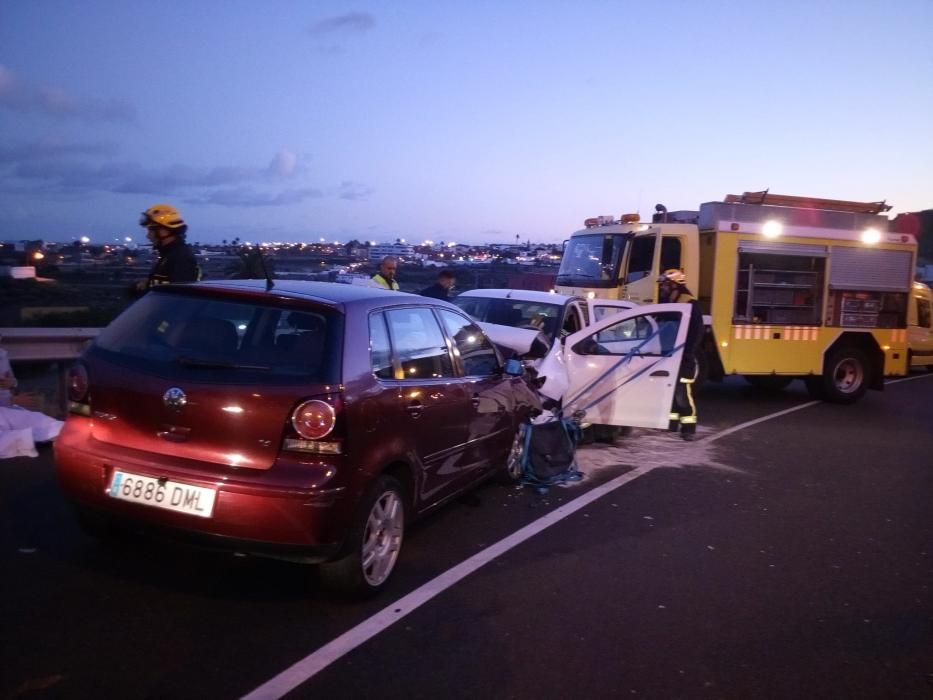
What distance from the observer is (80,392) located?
427 cm

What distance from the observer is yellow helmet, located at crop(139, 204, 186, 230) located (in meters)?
6.50

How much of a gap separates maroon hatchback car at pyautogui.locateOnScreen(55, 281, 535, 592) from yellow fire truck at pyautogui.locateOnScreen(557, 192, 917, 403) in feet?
28.0

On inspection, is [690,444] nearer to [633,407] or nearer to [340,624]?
[633,407]

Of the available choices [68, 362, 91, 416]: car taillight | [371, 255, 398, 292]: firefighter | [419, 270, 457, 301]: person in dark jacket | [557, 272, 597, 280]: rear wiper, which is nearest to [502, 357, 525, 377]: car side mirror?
[68, 362, 91, 416]: car taillight

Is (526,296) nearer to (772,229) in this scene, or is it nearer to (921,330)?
(772,229)

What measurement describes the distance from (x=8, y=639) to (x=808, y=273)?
39.2ft

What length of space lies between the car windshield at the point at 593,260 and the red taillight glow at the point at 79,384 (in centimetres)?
981

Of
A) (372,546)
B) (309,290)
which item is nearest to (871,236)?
(309,290)

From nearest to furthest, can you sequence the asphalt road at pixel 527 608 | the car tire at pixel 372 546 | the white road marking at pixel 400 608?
1. the white road marking at pixel 400 608
2. the asphalt road at pixel 527 608
3. the car tire at pixel 372 546

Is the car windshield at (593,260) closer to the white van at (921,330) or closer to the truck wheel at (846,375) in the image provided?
the truck wheel at (846,375)

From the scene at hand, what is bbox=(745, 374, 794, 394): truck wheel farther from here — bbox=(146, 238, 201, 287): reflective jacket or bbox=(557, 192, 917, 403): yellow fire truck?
bbox=(146, 238, 201, 287): reflective jacket

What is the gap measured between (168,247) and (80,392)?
2.55 metres

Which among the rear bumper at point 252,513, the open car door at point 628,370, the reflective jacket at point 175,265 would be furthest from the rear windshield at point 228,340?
the open car door at point 628,370

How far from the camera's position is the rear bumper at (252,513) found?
3828 mm
